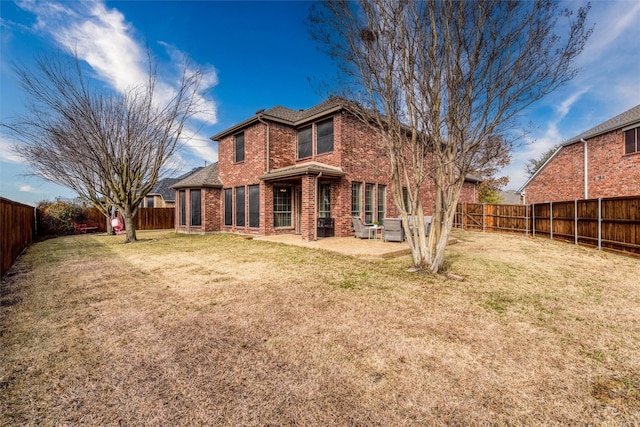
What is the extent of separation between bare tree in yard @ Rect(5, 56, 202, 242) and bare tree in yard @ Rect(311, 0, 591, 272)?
9727mm

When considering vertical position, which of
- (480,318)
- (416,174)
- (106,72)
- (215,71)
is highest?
(215,71)

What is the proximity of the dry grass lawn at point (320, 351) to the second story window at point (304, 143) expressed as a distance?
8.68 metres

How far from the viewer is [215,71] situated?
1261cm

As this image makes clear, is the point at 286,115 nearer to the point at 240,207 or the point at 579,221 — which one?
the point at 240,207

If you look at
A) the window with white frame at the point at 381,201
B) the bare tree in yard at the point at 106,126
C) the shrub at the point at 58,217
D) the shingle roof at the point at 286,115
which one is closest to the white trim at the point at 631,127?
the window with white frame at the point at 381,201

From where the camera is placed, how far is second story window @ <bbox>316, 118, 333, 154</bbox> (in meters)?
11.7

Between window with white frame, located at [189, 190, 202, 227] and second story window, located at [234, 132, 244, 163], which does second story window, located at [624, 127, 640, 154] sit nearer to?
second story window, located at [234, 132, 244, 163]

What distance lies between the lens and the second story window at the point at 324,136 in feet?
38.5

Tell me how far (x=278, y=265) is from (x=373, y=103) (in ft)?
14.6

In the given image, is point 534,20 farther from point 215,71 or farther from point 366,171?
point 215,71

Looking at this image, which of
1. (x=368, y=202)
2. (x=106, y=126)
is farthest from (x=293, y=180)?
(x=106, y=126)

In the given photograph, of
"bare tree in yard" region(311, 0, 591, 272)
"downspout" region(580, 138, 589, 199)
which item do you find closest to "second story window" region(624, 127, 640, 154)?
"downspout" region(580, 138, 589, 199)

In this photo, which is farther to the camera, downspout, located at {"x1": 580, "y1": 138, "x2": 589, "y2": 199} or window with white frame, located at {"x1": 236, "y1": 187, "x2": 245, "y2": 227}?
downspout, located at {"x1": 580, "y1": 138, "x2": 589, "y2": 199}

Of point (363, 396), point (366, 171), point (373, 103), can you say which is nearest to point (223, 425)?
point (363, 396)
